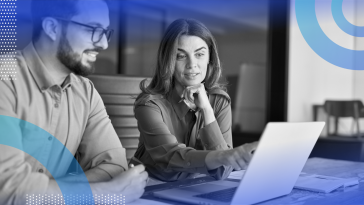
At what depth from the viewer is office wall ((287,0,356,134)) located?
4.57 m

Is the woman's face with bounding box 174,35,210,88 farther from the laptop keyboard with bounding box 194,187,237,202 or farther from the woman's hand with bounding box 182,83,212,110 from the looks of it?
the laptop keyboard with bounding box 194,187,237,202

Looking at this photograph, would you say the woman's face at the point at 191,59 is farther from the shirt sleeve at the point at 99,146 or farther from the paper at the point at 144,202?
the paper at the point at 144,202

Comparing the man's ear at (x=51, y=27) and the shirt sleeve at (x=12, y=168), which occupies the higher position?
the man's ear at (x=51, y=27)

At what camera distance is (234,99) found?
4.72 meters

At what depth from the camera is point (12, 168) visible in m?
0.76

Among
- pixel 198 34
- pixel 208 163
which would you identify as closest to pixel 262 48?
pixel 198 34

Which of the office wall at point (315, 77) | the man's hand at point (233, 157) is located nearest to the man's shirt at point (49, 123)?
the man's hand at point (233, 157)

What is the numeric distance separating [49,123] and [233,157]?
0.48 meters

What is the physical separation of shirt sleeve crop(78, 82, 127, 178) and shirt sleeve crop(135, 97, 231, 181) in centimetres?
14

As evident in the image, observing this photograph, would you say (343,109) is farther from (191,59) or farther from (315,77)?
(191,59)

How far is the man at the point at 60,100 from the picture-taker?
779mm

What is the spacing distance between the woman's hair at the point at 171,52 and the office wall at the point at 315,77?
334cm

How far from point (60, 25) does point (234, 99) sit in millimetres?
3934

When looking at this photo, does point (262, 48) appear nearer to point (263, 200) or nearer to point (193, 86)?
point (193, 86)
